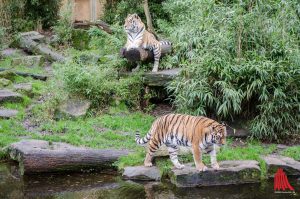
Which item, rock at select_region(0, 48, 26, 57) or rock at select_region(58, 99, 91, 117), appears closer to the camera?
rock at select_region(58, 99, 91, 117)

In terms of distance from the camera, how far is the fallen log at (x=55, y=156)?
7.59m

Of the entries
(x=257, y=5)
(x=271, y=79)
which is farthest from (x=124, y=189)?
(x=257, y=5)

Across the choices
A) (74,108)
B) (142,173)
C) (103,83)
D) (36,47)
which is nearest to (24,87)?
(74,108)

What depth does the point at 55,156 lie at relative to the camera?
303 inches

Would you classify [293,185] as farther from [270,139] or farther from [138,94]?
[138,94]

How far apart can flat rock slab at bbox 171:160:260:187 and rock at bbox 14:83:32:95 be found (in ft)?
17.3

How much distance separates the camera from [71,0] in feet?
60.8

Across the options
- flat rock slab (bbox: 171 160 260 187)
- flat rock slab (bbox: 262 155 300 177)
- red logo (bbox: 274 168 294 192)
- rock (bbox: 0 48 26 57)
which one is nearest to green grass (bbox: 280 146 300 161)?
flat rock slab (bbox: 262 155 300 177)

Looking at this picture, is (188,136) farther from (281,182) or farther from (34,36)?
(34,36)

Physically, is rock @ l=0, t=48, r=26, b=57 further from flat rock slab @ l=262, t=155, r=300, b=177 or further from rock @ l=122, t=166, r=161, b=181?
flat rock slab @ l=262, t=155, r=300, b=177

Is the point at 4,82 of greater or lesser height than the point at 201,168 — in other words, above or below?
above

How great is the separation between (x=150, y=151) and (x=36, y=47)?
880 cm

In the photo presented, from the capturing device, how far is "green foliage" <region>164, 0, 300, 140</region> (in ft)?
29.6

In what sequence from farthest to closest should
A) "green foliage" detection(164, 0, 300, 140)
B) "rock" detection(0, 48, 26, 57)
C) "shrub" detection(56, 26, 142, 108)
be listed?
"rock" detection(0, 48, 26, 57) < "shrub" detection(56, 26, 142, 108) < "green foliage" detection(164, 0, 300, 140)
